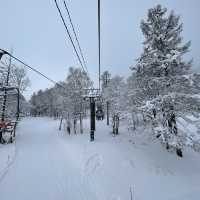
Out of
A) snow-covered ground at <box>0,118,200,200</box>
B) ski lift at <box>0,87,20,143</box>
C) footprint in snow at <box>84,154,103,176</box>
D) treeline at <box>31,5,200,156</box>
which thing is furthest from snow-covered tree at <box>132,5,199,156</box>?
ski lift at <box>0,87,20,143</box>

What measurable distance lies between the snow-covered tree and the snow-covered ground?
157 centimetres

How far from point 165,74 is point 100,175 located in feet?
26.7

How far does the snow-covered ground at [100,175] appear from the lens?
611 centimetres

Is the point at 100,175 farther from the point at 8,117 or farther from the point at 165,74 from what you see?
the point at 8,117

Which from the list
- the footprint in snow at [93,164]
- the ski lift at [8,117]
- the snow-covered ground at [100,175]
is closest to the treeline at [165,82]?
the snow-covered ground at [100,175]

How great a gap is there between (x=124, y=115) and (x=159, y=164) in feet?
13.6

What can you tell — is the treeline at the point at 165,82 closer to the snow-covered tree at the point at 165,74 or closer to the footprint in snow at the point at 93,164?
the snow-covered tree at the point at 165,74

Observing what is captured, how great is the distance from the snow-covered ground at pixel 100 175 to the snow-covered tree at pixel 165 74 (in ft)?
5.15

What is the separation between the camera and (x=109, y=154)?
9727mm

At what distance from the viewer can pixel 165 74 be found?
11164mm

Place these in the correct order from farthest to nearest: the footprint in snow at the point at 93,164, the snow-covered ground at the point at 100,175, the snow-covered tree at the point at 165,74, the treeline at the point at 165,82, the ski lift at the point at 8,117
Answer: the ski lift at the point at 8,117, the snow-covered tree at the point at 165,74, the treeline at the point at 165,82, the footprint in snow at the point at 93,164, the snow-covered ground at the point at 100,175

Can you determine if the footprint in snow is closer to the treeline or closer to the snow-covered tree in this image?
the treeline

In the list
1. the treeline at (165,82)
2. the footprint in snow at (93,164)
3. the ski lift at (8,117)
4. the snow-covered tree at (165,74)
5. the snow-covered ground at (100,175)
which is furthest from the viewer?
the ski lift at (8,117)

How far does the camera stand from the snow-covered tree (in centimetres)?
976
